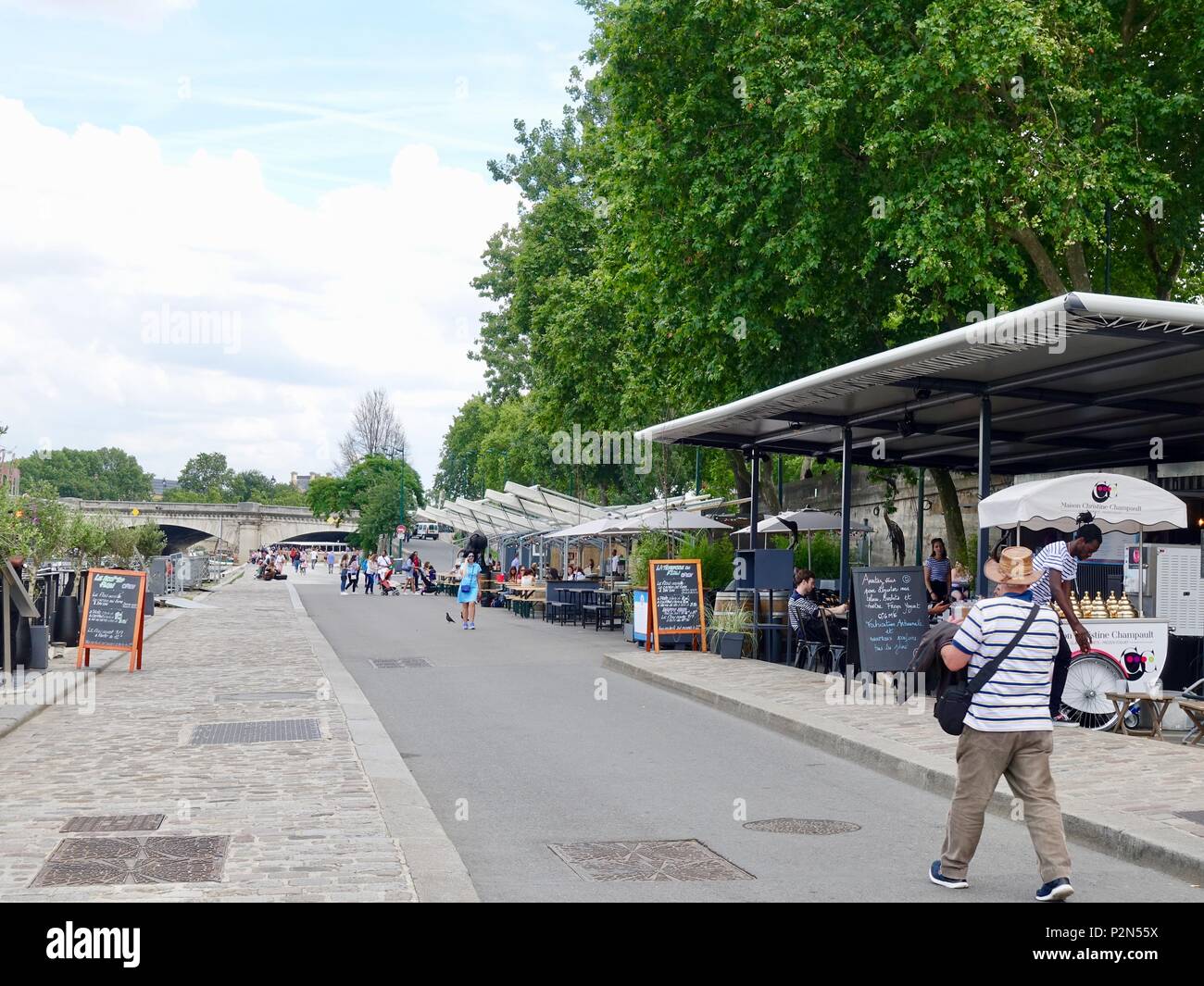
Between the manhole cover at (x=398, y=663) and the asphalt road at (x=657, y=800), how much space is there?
152 cm

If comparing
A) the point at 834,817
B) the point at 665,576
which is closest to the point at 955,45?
the point at 665,576

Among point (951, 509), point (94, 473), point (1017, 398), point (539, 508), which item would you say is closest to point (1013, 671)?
point (1017, 398)

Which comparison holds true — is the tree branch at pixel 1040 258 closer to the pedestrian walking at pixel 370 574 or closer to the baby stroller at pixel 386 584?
the baby stroller at pixel 386 584

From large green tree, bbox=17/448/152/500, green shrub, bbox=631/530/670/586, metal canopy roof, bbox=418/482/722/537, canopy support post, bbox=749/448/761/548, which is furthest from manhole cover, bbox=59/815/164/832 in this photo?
large green tree, bbox=17/448/152/500

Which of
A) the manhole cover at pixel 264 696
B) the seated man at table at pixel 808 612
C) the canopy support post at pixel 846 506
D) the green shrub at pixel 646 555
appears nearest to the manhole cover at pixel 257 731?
the manhole cover at pixel 264 696

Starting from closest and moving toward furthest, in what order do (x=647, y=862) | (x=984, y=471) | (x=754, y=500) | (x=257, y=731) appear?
(x=647, y=862)
(x=257, y=731)
(x=984, y=471)
(x=754, y=500)

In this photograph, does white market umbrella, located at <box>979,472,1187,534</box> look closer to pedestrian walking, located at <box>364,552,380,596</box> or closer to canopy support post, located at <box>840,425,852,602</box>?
canopy support post, located at <box>840,425,852,602</box>

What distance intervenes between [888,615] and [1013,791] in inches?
320

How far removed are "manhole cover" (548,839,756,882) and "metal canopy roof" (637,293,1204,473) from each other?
5516mm

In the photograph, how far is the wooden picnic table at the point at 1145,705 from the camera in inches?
459

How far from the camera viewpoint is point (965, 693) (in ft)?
21.4

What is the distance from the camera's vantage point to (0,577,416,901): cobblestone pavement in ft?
20.7

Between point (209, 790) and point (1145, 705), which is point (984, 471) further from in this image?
point (209, 790)
